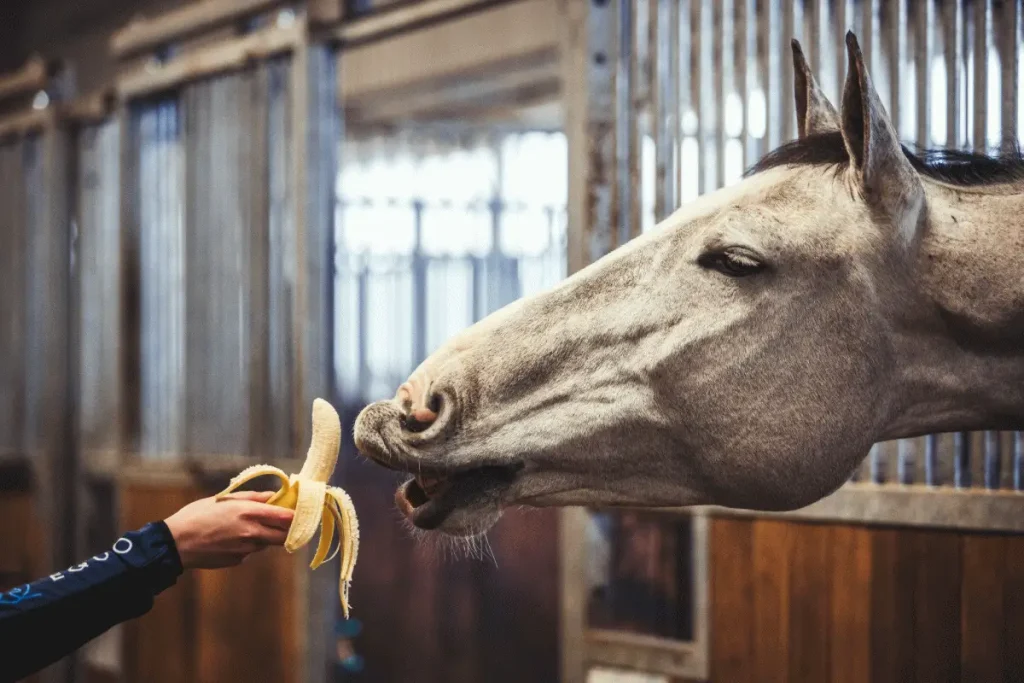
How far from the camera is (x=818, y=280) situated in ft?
4.25

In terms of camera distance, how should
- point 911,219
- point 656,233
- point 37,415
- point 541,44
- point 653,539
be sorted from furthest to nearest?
point 541,44 < point 37,415 < point 653,539 < point 656,233 < point 911,219

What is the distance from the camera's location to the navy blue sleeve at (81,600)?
121 cm

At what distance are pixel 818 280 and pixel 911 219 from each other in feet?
0.44

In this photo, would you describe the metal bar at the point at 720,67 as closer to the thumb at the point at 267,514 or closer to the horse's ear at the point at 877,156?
the horse's ear at the point at 877,156

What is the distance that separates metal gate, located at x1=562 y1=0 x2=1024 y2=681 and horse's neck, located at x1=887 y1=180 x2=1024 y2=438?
183mm

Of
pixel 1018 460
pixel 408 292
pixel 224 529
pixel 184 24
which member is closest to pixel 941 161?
pixel 1018 460

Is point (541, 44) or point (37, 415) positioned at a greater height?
point (541, 44)

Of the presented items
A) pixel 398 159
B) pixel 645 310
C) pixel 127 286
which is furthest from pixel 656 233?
pixel 398 159

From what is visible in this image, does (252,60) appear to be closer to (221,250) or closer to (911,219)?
(221,250)

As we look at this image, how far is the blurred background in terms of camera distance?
5.62 ft

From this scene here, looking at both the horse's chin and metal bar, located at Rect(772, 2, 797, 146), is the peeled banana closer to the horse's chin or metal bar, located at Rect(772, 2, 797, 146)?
the horse's chin

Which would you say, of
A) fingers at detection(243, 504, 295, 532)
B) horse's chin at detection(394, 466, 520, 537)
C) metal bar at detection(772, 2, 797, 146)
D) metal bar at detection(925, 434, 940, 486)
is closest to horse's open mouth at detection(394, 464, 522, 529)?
horse's chin at detection(394, 466, 520, 537)

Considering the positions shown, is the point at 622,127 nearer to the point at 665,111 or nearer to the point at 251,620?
the point at 665,111

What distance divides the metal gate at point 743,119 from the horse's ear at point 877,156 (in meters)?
0.26
